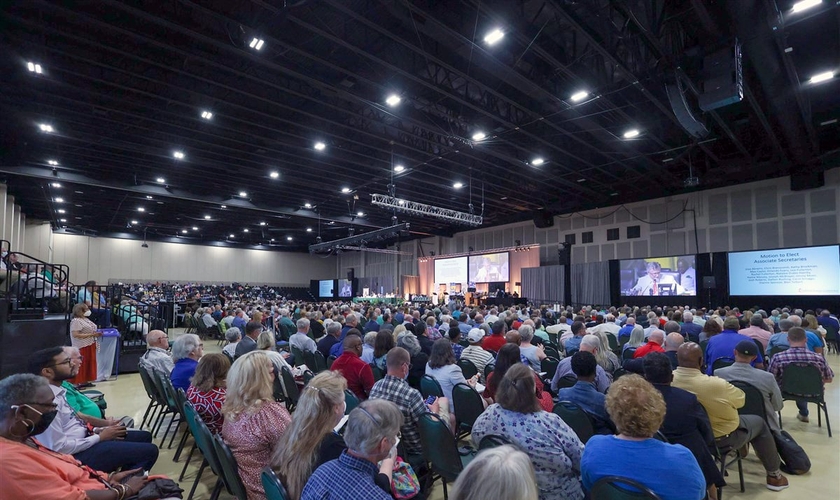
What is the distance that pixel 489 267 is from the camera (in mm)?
23219

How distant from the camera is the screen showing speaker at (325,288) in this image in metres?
33.8

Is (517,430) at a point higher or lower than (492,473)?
lower

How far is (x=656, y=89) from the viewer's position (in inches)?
325

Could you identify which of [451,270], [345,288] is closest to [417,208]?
[451,270]

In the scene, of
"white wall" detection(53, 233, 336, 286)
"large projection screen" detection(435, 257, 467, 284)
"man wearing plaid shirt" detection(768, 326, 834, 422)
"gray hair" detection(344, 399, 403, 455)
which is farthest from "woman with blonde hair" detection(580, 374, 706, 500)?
"white wall" detection(53, 233, 336, 286)

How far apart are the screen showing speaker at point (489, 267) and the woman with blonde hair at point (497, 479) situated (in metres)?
21.7

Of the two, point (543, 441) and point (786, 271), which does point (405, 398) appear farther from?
point (786, 271)

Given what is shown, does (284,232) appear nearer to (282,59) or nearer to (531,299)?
(531,299)

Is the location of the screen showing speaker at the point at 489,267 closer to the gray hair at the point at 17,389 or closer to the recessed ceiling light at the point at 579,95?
the recessed ceiling light at the point at 579,95

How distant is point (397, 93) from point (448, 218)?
7.51 metres

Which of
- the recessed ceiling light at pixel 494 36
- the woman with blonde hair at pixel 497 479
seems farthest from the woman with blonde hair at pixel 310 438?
the recessed ceiling light at pixel 494 36

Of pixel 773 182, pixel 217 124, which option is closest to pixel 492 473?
pixel 217 124

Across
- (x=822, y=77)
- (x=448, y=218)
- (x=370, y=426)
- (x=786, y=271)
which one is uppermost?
(x=822, y=77)

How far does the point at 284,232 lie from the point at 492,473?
89.0 ft
